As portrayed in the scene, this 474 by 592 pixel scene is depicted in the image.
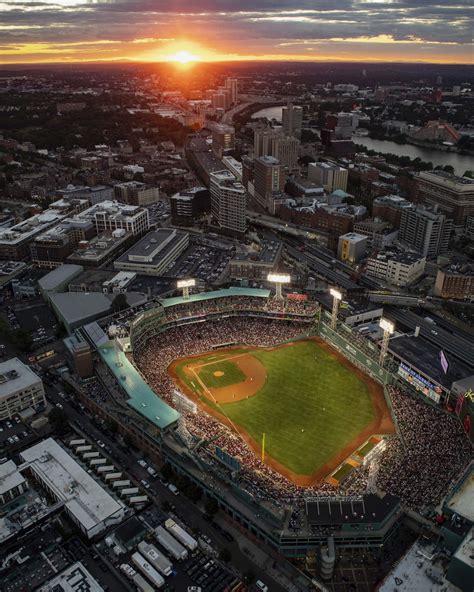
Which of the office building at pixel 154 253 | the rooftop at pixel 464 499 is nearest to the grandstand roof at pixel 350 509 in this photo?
the rooftop at pixel 464 499

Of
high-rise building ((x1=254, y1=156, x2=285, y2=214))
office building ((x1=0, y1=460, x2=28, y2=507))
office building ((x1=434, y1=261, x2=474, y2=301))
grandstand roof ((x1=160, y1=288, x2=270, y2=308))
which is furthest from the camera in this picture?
high-rise building ((x1=254, y1=156, x2=285, y2=214))

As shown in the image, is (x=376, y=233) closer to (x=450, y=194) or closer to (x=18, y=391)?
(x=450, y=194)

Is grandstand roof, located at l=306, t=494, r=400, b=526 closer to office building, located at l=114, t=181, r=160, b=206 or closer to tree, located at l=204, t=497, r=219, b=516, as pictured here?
tree, located at l=204, t=497, r=219, b=516

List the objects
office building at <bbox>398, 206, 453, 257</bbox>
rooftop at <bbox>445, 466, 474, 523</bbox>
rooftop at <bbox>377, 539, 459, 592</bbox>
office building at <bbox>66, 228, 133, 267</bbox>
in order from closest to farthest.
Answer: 1. rooftop at <bbox>377, 539, 459, 592</bbox>
2. rooftop at <bbox>445, 466, 474, 523</bbox>
3. office building at <bbox>66, 228, 133, 267</bbox>
4. office building at <bbox>398, 206, 453, 257</bbox>

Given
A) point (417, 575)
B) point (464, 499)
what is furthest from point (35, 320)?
point (464, 499)

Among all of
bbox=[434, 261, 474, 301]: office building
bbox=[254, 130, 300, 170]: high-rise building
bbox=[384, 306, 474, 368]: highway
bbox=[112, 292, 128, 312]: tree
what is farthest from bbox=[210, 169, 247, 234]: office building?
bbox=[434, 261, 474, 301]: office building

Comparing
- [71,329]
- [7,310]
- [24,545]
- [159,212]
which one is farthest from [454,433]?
[159,212]
